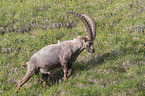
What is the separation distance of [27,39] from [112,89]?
6.24 meters

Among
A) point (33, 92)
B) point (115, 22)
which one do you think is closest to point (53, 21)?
point (115, 22)

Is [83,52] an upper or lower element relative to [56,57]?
lower

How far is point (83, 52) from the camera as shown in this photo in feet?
30.3

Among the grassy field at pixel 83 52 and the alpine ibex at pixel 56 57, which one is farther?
the alpine ibex at pixel 56 57

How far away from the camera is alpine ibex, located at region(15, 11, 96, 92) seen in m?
7.00

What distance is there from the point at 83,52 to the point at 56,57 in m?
2.51

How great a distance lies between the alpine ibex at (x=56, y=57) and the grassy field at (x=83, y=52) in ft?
1.96

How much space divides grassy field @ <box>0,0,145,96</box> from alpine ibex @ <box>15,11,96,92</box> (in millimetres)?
599

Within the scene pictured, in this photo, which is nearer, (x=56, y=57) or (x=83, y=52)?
(x=56, y=57)

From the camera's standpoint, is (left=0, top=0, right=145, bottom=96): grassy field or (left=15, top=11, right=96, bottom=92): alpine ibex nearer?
(left=0, top=0, right=145, bottom=96): grassy field

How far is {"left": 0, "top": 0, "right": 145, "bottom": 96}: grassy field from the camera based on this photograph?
6.89 meters

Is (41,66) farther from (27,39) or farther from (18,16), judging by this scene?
(18,16)

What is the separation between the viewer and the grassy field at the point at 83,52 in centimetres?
689

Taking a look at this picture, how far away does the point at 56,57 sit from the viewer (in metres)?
7.12
